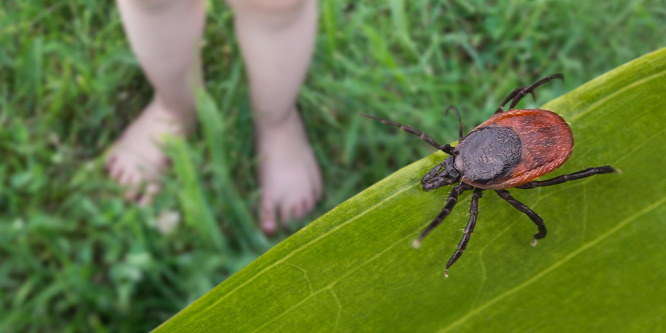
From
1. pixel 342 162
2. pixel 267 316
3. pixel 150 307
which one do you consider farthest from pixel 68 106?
pixel 267 316

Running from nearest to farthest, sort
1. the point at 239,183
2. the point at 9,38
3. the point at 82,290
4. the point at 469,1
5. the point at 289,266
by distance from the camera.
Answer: the point at 289,266
the point at 82,290
the point at 239,183
the point at 9,38
the point at 469,1

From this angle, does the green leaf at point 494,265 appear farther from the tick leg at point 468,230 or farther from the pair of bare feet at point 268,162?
the pair of bare feet at point 268,162

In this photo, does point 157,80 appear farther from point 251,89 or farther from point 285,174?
point 285,174

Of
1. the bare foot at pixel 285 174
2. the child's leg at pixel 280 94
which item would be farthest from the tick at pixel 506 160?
the bare foot at pixel 285 174

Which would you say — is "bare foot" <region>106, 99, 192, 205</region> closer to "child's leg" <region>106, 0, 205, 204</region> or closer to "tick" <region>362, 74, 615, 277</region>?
"child's leg" <region>106, 0, 205, 204</region>

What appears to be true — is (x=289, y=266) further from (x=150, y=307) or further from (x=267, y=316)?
(x=150, y=307)

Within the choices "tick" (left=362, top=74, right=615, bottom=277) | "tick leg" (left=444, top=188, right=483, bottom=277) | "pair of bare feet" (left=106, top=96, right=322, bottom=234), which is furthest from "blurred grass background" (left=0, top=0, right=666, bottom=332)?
"tick leg" (left=444, top=188, right=483, bottom=277)

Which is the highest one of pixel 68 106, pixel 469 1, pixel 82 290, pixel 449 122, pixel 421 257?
pixel 421 257
